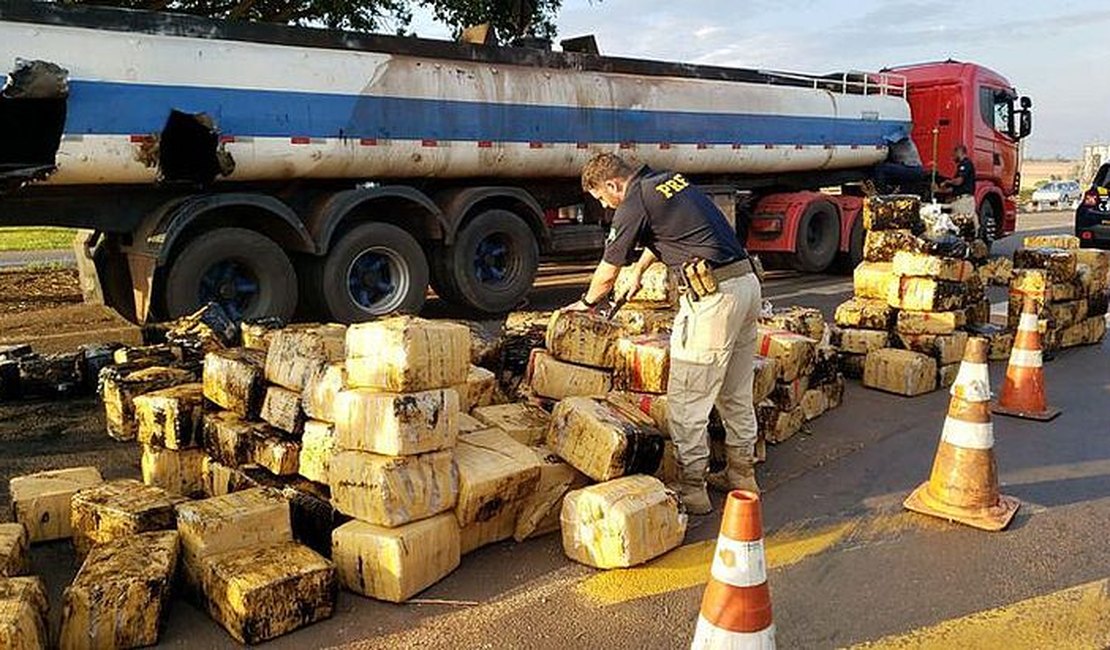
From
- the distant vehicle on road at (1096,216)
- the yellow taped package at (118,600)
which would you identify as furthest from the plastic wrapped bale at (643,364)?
the distant vehicle on road at (1096,216)

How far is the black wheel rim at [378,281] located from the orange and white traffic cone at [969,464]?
225 inches

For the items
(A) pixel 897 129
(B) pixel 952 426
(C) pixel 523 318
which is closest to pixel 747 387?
(B) pixel 952 426

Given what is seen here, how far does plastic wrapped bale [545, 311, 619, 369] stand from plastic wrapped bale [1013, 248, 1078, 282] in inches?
200

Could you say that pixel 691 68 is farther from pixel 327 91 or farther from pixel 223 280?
pixel 223 280

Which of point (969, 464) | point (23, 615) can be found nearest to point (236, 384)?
point (23, 615)

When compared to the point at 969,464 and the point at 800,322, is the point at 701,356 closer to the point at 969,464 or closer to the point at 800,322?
the point at 969,464

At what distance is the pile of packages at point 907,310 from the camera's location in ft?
21.3

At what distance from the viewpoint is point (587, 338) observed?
189 inches

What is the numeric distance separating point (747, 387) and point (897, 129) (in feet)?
38.9

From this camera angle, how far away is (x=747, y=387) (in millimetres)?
4375

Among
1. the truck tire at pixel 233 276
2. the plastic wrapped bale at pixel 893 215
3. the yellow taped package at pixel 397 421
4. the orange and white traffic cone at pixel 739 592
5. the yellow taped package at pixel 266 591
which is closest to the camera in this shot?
the orange and white traffic cone at pixel 739 592

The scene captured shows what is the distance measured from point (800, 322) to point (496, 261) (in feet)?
14.7

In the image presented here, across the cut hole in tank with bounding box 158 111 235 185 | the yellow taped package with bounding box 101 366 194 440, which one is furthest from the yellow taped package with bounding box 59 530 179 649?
the cut hole in tank with bounding box 158 111 235 185

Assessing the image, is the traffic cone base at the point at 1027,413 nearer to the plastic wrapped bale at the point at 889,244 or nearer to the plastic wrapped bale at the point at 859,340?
the plastic wrapped bale at the point at 859,340
